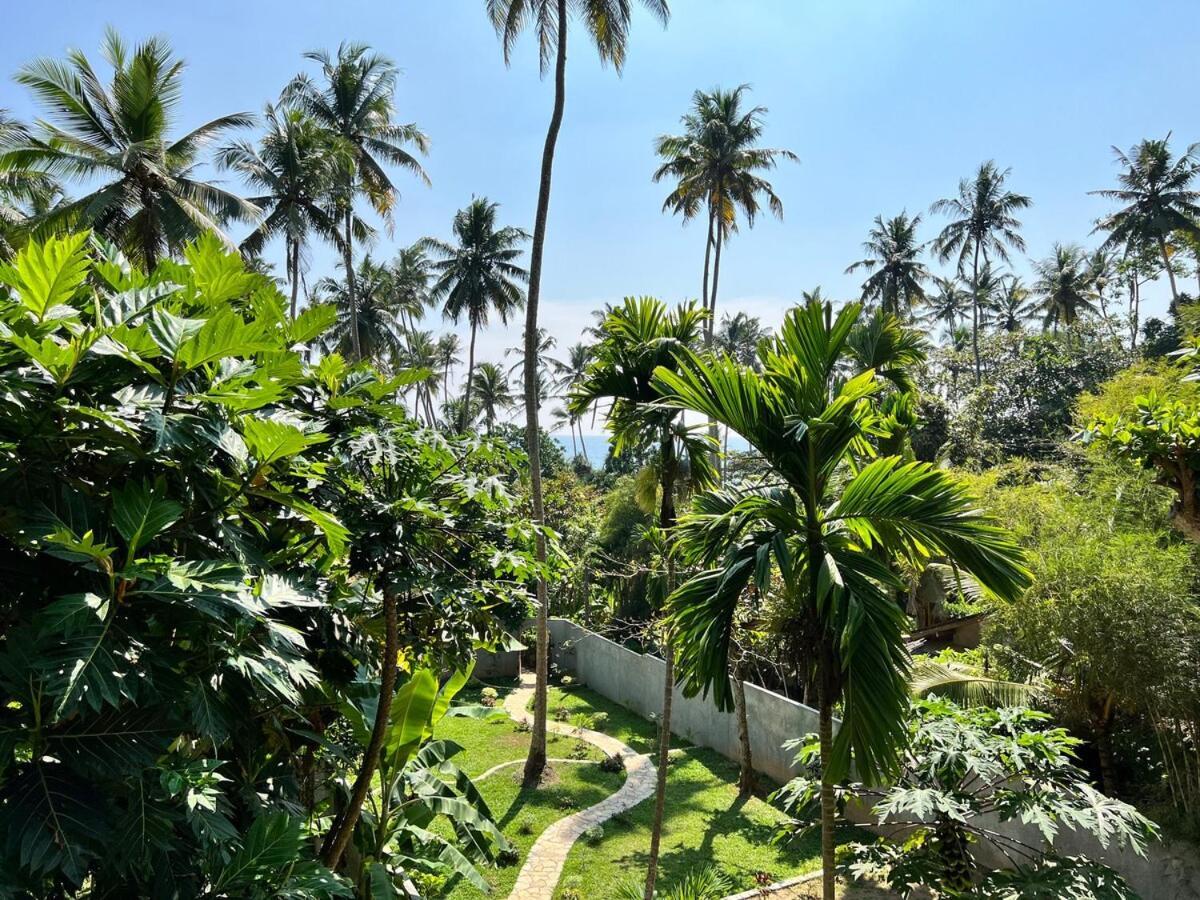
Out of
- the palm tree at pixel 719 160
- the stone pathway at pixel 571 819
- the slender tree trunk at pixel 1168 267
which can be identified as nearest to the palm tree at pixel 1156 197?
the slender tree trunk at pixel 1168 267

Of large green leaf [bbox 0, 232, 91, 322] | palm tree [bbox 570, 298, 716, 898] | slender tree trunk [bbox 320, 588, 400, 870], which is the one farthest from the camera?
palm tree [bbox 570, 298, 716, 898]

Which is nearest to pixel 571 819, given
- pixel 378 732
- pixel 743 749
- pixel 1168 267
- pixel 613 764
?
pixel 613 764

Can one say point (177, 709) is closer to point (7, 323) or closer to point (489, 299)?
point (7, 323)

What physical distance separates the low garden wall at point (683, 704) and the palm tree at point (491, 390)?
24727 mm

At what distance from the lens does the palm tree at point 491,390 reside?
4219cm

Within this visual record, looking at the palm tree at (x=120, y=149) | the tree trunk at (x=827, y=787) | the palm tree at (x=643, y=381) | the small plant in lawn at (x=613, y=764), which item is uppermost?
the palm tree at (x=120, y=149)

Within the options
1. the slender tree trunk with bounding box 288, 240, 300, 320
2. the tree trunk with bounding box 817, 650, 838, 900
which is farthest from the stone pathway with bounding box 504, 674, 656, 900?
the slender tree trunk with bounding box 288, 240, 300, 320

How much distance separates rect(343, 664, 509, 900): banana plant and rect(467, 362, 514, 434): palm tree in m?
35.4

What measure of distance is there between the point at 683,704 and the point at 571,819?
4.20 metres

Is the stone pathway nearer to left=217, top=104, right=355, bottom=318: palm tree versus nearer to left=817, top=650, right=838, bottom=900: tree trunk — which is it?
left=817, top=650, right=838, bottom=900: tree trunk

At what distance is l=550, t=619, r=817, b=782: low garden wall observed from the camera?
10.6 meters

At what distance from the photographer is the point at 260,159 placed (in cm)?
2012

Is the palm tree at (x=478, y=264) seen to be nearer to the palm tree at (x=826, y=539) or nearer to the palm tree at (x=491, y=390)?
the palm tree at (x=491, y=390)

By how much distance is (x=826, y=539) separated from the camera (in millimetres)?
4062
